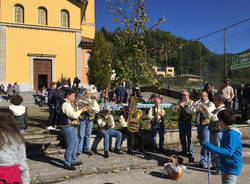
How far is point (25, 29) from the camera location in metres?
25.8

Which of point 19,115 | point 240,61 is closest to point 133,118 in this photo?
point 19,115

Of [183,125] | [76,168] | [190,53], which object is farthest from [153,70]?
[190,53]

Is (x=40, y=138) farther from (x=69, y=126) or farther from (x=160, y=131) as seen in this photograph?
(x=160, y=131)

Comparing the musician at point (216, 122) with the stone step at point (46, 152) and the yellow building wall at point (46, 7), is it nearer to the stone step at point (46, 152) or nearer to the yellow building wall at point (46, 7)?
the stone step at point (46, 152)

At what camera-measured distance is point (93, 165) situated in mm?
5973

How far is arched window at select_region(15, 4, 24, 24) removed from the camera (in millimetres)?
25844

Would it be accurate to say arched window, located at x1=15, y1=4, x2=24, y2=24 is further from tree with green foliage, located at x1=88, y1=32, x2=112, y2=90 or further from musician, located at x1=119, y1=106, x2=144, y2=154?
musician, located at x1=119, y1=106, x2=144, y2=154

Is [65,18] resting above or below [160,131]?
above

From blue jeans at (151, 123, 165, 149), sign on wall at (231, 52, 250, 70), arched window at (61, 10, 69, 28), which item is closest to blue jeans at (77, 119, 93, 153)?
blue jeans at (151, 123, 165, 149)

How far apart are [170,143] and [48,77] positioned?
22663 millimetres

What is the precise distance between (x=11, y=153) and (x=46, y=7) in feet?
90.7

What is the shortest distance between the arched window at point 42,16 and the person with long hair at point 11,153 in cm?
2699

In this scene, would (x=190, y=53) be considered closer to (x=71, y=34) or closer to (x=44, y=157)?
(x=44, y=157)

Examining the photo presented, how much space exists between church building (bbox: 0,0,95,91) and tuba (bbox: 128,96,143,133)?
71.4 ft
